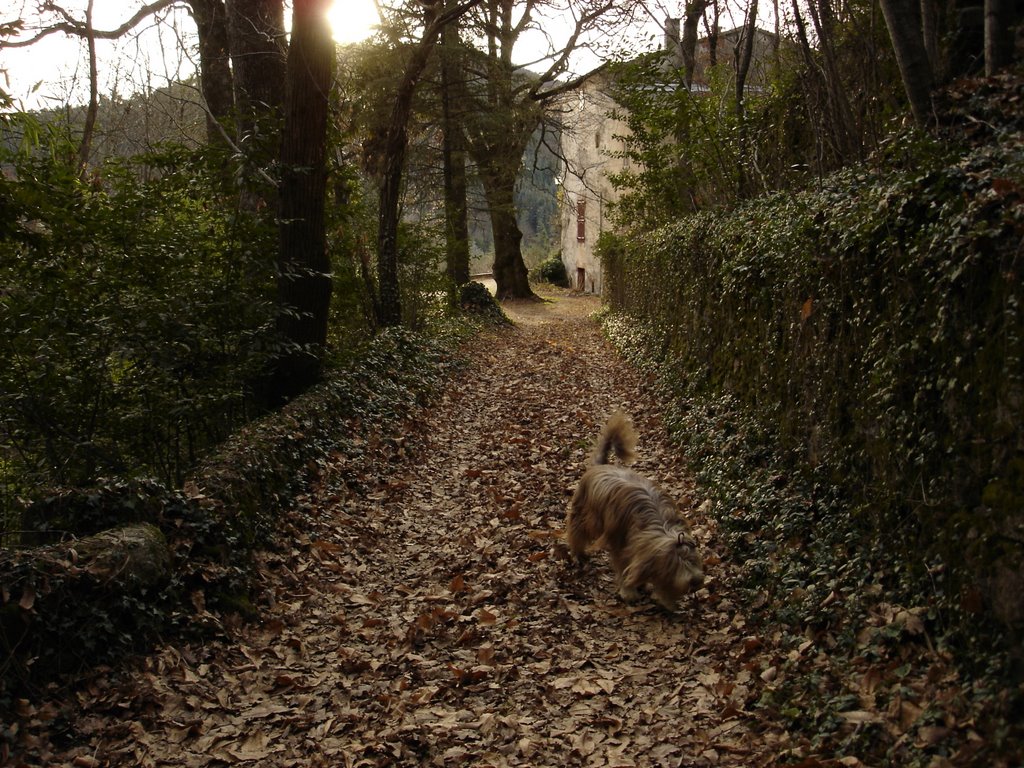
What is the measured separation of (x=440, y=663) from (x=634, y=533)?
5.37 feet

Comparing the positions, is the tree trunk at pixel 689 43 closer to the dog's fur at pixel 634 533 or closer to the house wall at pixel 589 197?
the dog's fur at pixel 634 533

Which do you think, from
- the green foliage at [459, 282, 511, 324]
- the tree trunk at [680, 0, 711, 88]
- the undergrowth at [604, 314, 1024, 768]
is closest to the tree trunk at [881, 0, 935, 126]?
the undergrowth at [604, 314, 1024, 768]

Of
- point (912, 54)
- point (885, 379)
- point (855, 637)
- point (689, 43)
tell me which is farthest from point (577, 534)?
point (689, 43)

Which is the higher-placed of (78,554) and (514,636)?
(78,554)

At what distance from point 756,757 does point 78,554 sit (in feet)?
12.8

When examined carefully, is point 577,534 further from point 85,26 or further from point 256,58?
point 85,26

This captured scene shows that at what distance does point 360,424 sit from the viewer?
9398mm

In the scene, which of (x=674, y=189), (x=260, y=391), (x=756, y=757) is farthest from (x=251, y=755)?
(x=674, y=189)

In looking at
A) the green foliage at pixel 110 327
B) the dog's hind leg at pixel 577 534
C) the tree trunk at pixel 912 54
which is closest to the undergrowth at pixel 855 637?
the dog's hind leg at pixel 577 534

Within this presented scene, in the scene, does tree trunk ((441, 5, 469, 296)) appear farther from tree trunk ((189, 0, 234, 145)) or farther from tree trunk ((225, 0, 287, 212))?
tree trunk ((225, 0, 287, 212))

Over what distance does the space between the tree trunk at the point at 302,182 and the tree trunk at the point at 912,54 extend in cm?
587

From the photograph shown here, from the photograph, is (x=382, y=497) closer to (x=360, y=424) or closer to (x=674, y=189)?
(x=360, y=424)

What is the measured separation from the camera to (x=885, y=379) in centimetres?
473

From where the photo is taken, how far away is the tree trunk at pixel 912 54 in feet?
20.8
